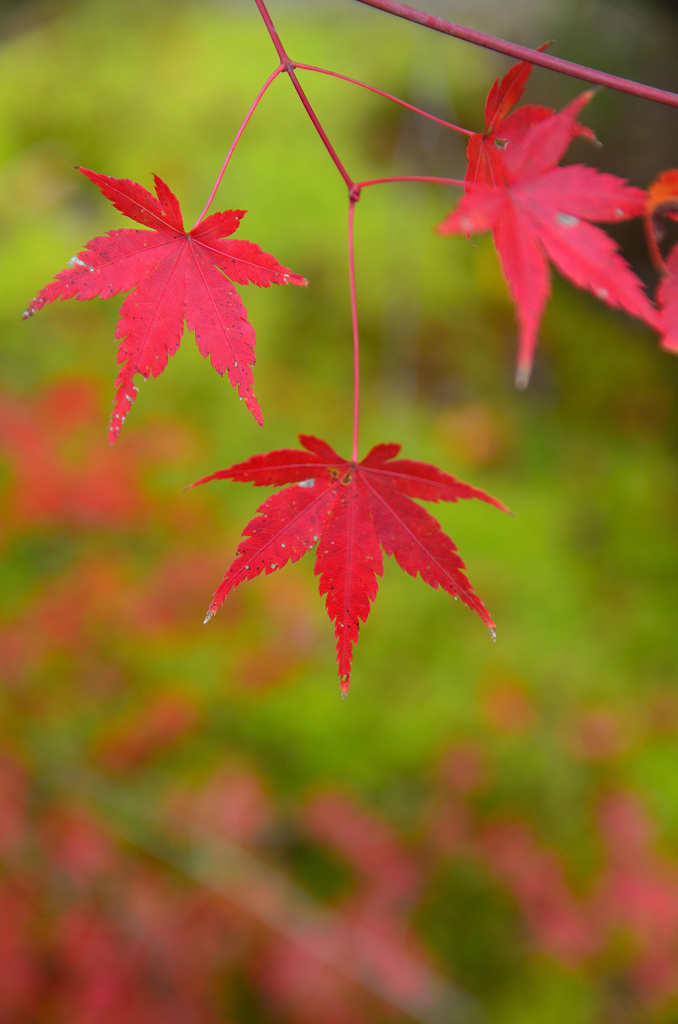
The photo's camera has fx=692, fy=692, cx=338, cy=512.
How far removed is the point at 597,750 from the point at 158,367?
2096 mm

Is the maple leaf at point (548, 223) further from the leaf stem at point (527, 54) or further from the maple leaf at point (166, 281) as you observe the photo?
the maple leaf at point (166, 281)

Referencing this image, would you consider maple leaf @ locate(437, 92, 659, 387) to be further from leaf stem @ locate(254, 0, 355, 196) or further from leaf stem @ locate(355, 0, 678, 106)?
leaf stem @ locate(254, 0, 355, 196)

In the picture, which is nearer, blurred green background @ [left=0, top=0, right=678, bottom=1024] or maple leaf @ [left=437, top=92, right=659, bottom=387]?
maple leaf @ [left=437, top=92, right=659, bottom=387]

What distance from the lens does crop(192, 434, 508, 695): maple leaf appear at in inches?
28.6

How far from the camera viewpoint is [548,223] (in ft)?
1.90

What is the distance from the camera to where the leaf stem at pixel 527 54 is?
60cm

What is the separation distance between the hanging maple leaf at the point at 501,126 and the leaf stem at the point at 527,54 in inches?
1.4

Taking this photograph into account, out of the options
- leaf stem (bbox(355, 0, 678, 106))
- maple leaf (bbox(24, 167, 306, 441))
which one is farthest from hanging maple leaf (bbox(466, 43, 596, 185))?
maple leaf (bbox(24, 167, 306, 441))

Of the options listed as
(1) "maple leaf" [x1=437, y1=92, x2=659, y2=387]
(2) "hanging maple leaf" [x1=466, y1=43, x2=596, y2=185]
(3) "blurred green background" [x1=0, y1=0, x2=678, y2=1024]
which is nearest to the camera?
(1) "maple leaf" [x1=437, y1=92, x2=659, y2=387]

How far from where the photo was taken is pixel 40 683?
6.73 ft

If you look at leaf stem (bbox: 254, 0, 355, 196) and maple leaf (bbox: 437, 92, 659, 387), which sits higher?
leaf stem (bbox: 254, 0, 355, 196)

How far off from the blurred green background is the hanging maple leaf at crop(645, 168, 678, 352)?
1.03 ft

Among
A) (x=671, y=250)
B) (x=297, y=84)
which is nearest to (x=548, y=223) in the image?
(x=671, y=250)

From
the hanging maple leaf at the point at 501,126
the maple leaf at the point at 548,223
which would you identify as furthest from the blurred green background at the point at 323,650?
the maple leaf at the point at 548,223
